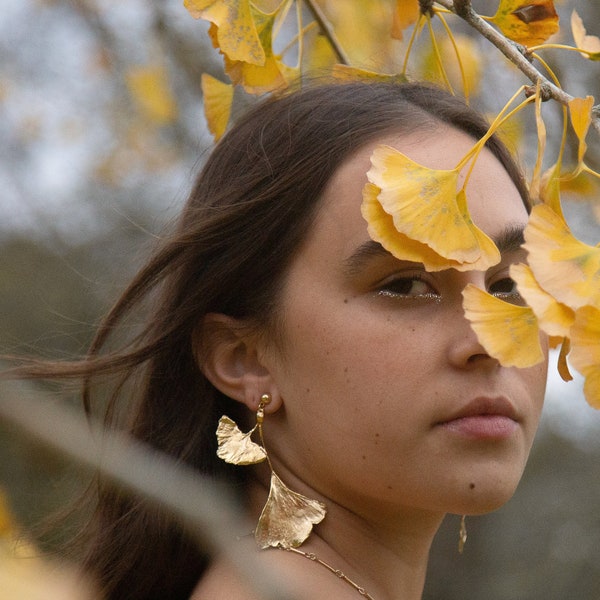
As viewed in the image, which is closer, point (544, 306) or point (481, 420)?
point (544, 306)

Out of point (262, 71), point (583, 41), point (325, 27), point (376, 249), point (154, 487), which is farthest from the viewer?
point (325, 27)

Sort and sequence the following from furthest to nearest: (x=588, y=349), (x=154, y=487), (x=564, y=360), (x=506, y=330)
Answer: (x=564, y=360), (x=506, y=330), (x=588, y=349), (x=154, y=487)

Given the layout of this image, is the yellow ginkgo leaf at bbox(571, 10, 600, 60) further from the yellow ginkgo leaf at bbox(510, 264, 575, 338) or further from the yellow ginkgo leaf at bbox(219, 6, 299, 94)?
the yellow ginkgo leaf at bbox(219, 6, 299, 94)

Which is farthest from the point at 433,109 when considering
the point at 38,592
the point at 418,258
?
the point at 38,592

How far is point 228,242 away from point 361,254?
300mm

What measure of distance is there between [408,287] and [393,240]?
Result: 320 millimetres

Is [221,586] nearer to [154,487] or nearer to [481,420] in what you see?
[481,420]

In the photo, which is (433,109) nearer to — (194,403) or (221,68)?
(194,403)

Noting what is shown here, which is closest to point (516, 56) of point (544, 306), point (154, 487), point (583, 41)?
point (583, 41)

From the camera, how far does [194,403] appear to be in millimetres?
1780

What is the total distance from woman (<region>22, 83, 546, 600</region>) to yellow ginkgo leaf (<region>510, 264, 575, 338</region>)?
1.28 ft

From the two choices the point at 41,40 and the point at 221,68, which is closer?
the point at 221,68

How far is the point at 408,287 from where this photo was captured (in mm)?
1475

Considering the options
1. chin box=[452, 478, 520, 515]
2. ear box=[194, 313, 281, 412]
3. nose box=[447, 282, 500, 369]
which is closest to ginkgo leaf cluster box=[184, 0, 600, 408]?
nose box=[447, 282, 500, 369]
